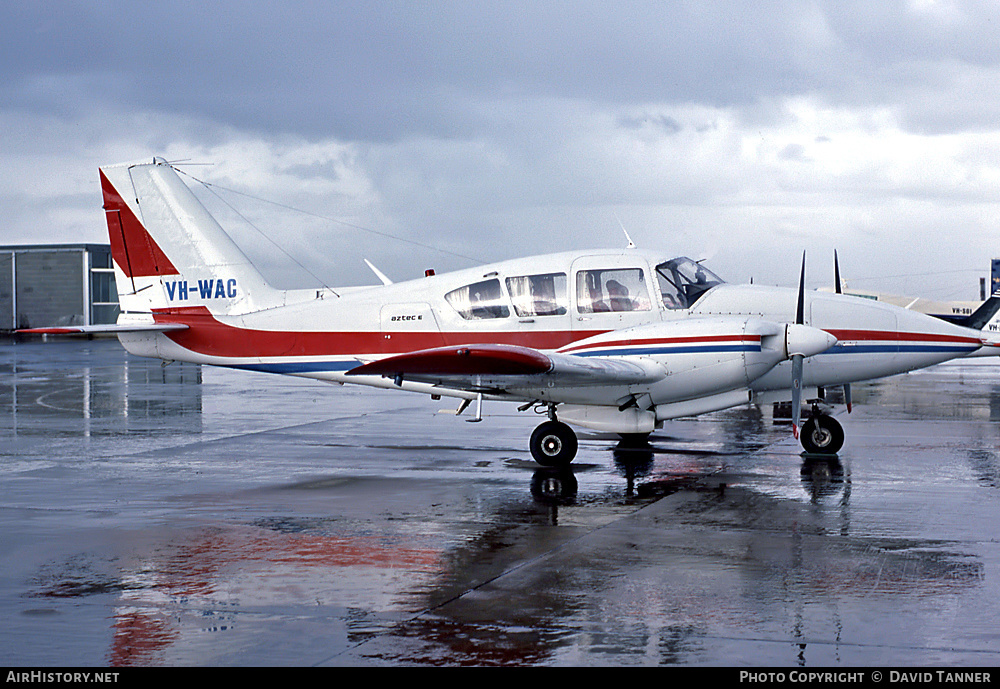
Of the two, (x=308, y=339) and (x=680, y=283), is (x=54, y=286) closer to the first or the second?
(x=308, y=339)

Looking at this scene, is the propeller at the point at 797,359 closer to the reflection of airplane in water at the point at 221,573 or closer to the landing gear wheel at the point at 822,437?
the landing gear wheel at the point at 822,437

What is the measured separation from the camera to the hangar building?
7181cm

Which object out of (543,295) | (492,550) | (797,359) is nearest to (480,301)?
(543,295)

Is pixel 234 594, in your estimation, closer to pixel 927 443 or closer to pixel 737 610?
pixel 737 610

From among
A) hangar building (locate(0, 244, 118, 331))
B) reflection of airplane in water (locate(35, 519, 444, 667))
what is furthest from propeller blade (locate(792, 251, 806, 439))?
hangar building (locate(0, 244, 118, 331))

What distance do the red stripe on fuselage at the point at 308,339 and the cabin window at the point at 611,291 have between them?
412 millimetres

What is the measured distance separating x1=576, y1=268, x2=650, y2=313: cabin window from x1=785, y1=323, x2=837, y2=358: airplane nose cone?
1.87 metres

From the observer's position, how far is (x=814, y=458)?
43.7 feet

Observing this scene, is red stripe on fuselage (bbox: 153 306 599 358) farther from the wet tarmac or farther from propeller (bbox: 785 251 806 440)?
propeller (bbox: 785 251 806 440)

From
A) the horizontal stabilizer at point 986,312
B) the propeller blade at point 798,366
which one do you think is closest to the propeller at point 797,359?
the propeller blade at point 798,366

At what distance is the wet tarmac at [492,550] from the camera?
5645 mm

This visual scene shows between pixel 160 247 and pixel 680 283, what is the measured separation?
802 centimetres

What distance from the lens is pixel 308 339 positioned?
47.1 feet

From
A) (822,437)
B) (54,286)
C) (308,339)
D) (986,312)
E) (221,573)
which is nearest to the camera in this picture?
(221,573)
